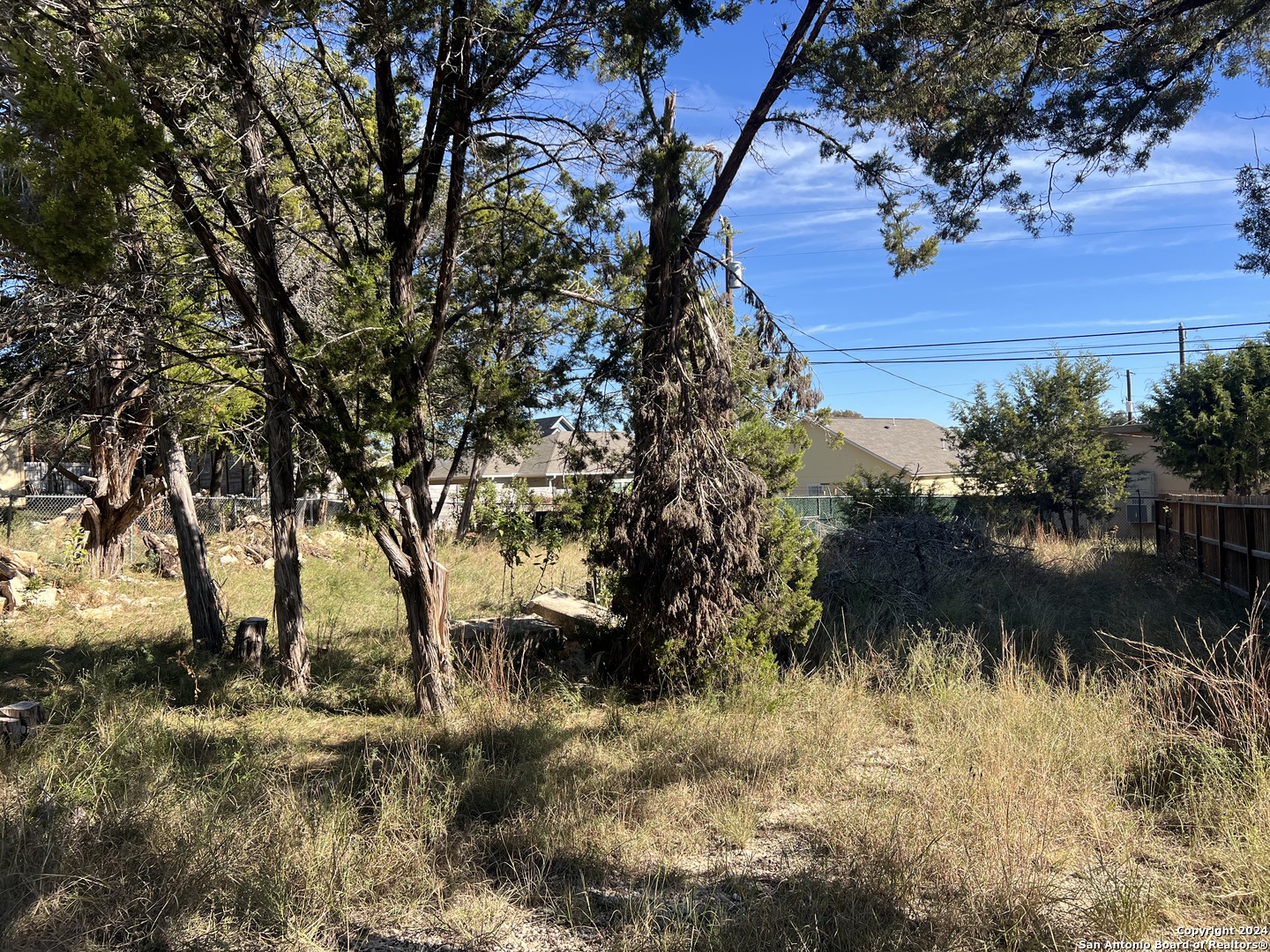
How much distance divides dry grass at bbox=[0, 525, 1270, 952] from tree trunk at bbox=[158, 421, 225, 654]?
4.57ft

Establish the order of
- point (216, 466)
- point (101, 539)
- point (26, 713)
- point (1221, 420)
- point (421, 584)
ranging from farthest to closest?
point (216, 466)
point (1221, 420)
point (101, 539)
point (421, 584)
point (26, 713)

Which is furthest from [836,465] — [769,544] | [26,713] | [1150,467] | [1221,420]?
[26,713]

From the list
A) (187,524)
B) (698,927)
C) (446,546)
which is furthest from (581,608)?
(446,546)

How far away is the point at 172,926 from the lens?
12.3 feet

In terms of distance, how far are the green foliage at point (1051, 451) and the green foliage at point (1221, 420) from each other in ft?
5.02

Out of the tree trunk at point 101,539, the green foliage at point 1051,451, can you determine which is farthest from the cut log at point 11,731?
the green foliage at point 1051,451

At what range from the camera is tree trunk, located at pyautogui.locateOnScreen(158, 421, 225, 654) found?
909cm

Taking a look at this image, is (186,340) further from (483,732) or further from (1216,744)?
(1216,744)

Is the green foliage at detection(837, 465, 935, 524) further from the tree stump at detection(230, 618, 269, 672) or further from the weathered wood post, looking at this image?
the tree stump at detection(230, 618, 269, 672)

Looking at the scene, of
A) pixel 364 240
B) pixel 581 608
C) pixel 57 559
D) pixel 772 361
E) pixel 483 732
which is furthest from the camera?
pixel 57 559

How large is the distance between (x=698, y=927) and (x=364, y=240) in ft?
20.6

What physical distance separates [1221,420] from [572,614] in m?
18.4

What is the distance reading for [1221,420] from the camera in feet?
65.5

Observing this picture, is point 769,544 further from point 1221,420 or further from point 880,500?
point 1221,420
